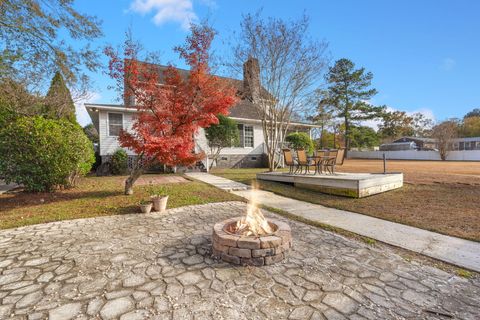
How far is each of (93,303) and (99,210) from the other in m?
3.99

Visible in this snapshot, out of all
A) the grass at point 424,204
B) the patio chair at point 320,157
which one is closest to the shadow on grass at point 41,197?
the grass at point 424,204

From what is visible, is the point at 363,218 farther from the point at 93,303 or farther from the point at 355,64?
the point at 355,64

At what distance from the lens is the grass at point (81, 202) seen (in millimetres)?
5024

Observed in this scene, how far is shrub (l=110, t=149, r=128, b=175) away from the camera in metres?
12.4

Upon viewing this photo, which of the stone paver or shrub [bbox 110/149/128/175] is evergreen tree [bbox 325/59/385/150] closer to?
shrub [bbox 110/149/128/175]

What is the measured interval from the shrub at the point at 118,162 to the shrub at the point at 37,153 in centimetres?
505

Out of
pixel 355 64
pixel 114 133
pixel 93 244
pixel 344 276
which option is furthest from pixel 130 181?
pixel 355 64

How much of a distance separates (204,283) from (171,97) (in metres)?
5.11

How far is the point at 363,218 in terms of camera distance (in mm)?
5012

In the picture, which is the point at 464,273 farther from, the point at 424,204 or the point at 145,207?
the point at 145,207

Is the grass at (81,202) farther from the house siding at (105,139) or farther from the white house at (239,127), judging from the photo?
the white house at (239,127)

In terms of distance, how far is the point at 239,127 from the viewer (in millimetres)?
16828

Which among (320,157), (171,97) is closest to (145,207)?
(171,97)

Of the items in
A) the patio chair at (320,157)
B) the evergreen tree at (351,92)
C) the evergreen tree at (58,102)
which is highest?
the evergreen tree at (351,92)
